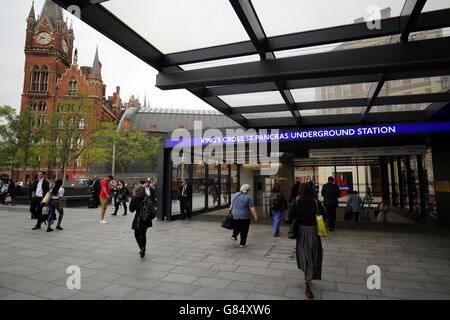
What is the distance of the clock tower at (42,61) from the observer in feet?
169

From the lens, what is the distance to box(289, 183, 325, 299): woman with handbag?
3.80 m

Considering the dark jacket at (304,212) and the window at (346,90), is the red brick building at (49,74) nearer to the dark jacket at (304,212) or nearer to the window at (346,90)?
the window at (346,90)

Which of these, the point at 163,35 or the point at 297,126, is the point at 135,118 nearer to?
the point at 297,126

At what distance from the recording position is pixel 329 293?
3.77m

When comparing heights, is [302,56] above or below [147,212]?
above

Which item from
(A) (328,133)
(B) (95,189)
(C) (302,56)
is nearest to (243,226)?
(C) (302,56)

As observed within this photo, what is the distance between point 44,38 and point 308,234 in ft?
227

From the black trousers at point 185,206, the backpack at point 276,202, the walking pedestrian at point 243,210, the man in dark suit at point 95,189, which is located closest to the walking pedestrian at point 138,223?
the walking pedestrian at point 243,210

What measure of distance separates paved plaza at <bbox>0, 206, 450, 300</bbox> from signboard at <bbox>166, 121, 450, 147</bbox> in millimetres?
3356

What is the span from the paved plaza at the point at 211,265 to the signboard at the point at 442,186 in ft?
6.70

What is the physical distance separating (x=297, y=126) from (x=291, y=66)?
736 cm

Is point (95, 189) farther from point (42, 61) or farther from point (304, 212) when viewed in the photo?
Answer: point (42, 61)

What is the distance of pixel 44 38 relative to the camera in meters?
54.0

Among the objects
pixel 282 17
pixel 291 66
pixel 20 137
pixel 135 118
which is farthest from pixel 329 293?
pixel 135 118
